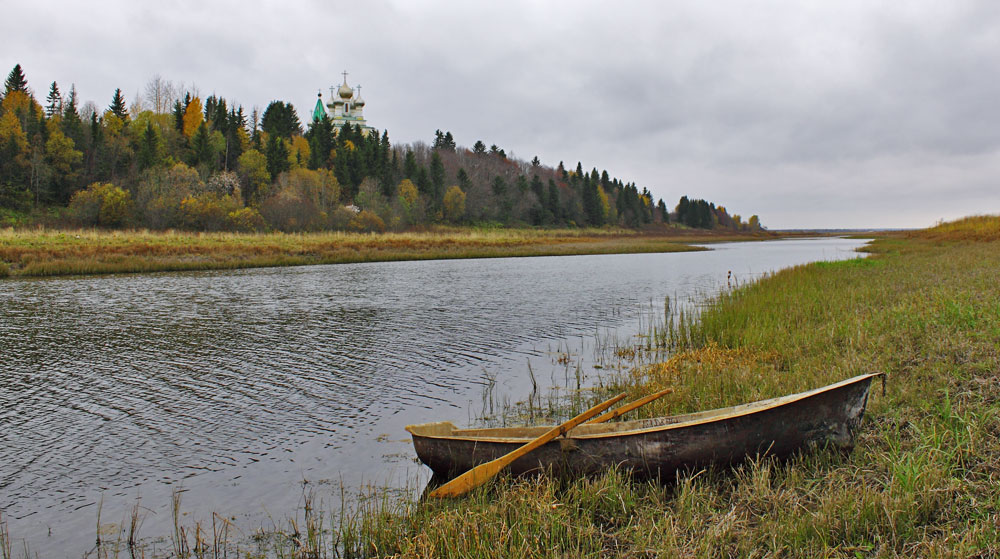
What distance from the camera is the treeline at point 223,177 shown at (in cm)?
6544

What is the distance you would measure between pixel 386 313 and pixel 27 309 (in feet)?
42.1

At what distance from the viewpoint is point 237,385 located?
11141 mm

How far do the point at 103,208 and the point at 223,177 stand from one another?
54.3 feet

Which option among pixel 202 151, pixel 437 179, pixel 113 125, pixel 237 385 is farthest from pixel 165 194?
pixel 237 385

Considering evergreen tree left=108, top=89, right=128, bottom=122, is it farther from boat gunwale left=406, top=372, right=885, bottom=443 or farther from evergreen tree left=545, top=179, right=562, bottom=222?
boat gunwale left=406, top=372, right=885, bottom=443

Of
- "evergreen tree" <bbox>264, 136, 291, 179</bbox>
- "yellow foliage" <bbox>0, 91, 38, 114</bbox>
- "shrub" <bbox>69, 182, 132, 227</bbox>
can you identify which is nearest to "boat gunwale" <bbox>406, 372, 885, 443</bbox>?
"shrub" <bbox>69, 182, 132, 227</bbox>

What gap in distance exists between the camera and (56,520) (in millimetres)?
5918

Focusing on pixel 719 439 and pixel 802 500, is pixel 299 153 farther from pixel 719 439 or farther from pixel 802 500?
pixel 802 500

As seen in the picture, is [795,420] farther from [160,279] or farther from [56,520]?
[160,279]

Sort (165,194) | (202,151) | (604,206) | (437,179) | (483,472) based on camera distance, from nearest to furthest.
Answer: (483,472) < (165,194) < (202,151) < (437,179) < (604,206)

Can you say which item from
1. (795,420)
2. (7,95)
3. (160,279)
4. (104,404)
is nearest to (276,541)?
(795,420)

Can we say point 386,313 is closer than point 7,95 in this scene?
Yes

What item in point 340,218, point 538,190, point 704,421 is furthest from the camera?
point 538,190

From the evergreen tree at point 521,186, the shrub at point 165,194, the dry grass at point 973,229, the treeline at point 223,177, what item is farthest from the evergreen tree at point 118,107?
the dry grass at point 973,229
